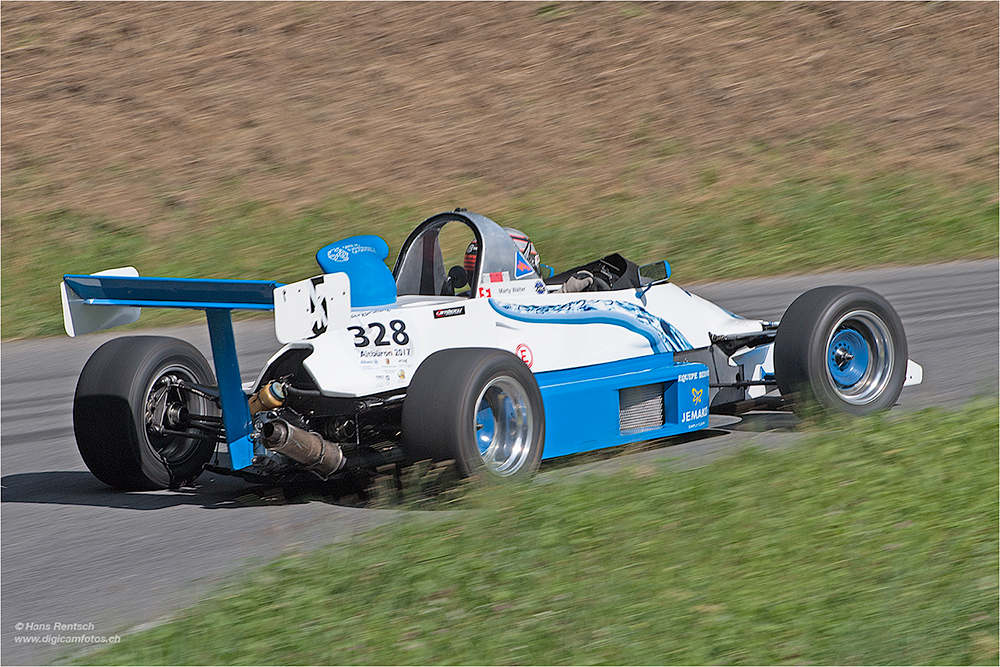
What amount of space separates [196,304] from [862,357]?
426 cm

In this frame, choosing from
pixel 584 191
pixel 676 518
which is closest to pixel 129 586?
pixel 676 518

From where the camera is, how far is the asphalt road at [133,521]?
5.25m

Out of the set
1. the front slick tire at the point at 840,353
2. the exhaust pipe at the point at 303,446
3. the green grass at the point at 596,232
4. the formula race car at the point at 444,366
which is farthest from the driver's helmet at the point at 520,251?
the green grass at the point at 596,232

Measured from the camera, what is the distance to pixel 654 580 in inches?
195

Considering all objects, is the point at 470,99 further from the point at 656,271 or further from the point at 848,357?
the point at 848,357

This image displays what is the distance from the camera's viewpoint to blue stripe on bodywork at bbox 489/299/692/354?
7250mm

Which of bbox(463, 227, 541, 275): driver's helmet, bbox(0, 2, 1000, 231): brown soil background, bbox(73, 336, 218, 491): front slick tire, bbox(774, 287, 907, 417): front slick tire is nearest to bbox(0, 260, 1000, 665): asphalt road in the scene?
bbox(73, 336, 218, 491): front slick tire

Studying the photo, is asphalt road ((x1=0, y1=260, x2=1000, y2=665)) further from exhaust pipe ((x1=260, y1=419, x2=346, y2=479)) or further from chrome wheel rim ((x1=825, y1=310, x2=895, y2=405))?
chrome wheel rim ((x1=825, y1=310, x2=895, y2=405))

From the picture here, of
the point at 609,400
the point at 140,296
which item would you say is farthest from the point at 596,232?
the point at 140,296

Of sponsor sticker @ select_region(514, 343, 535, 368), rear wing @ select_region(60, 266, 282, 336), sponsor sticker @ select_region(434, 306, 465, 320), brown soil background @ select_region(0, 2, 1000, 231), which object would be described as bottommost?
sponsor sticker @ select_region(514, 343, 535, 368)

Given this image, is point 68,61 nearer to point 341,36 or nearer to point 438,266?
point 341,36

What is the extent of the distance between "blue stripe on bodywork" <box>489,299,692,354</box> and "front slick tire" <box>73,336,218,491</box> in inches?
73.2

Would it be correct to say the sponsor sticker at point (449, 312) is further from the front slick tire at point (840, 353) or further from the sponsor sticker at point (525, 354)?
the front slick tire at point (840, 353)

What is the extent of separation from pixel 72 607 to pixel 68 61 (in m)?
20.4
